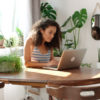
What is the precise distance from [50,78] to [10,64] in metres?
0.48

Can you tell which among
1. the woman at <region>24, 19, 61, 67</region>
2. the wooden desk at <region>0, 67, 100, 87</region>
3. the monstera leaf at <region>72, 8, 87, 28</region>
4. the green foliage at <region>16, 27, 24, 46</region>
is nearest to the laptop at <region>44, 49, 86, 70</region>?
the wooden desk at <region>0, 67, 100, 87</region>

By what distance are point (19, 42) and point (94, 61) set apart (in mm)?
1385

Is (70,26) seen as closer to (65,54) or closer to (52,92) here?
(65,54)

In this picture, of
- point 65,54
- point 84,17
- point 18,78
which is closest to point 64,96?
point 18,78

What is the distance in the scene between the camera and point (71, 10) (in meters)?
4.57

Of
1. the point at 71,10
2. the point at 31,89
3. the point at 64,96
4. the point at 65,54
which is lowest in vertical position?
the point at 31,89

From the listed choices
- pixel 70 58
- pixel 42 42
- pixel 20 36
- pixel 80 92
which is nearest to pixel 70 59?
pixel 70 58

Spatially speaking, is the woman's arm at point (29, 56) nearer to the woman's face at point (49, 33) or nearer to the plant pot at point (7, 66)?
the woman's face at point (49, 33)

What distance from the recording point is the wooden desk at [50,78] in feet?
6.87

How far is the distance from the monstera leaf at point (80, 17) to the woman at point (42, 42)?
1.32m

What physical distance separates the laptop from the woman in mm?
267

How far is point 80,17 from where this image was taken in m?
4.27

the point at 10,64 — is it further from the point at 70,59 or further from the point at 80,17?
the point at 80,17

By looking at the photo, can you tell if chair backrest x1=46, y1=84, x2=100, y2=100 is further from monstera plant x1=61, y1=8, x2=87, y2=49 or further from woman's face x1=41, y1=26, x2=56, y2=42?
monstera plant x1=61, y1=8, x2=87, y2=49
